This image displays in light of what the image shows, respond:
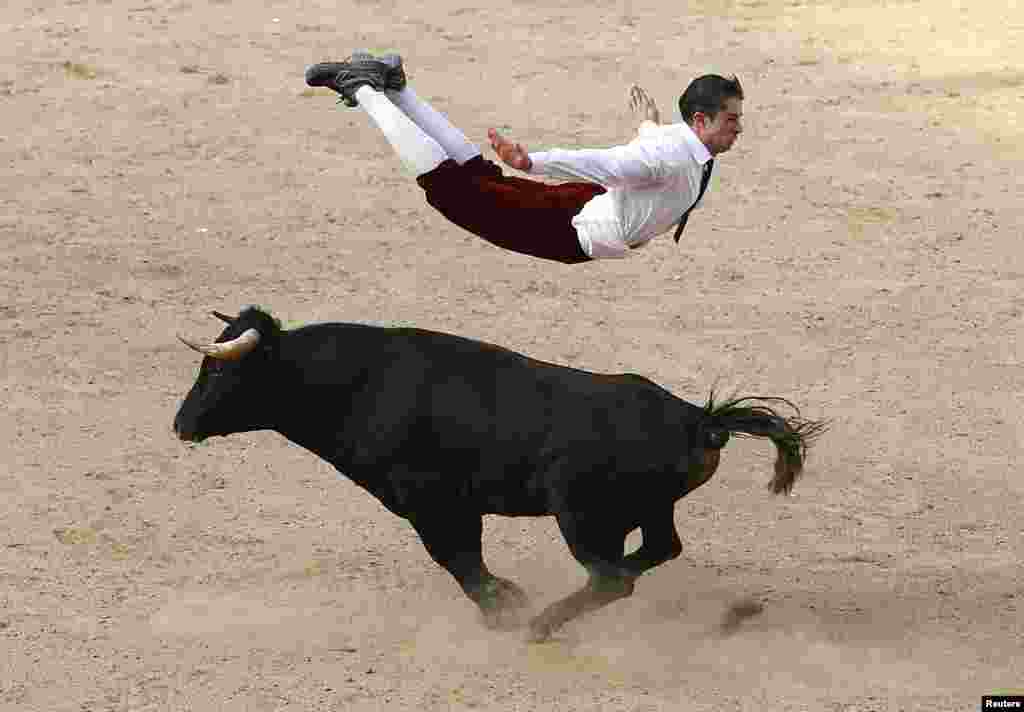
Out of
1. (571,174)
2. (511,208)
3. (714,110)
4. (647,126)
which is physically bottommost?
(511,208)

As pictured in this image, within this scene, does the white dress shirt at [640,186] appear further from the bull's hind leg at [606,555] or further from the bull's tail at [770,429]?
the bull's hind leg at [606,555]

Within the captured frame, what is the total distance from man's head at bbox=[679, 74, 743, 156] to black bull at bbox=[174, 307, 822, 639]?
1.07 meters

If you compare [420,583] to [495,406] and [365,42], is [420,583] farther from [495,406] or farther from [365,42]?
[365,42]

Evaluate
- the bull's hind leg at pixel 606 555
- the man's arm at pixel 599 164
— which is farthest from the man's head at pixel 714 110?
the bull's hind leg at pixel 606 555

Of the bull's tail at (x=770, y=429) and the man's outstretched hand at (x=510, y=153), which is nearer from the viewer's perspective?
the man's outstretched hand at (x=510, y=153)

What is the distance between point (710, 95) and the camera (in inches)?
343

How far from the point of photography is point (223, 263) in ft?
44.3

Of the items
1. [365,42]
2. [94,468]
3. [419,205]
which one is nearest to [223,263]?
[419,205]

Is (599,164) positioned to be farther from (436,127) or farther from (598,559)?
(598,559)

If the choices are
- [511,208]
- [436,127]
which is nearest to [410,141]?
[436,127]

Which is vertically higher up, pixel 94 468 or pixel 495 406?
pixel 495 406

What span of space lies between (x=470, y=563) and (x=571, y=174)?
72.7 inches

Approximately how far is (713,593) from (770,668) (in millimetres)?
815

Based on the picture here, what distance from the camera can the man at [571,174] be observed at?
8.72 m
